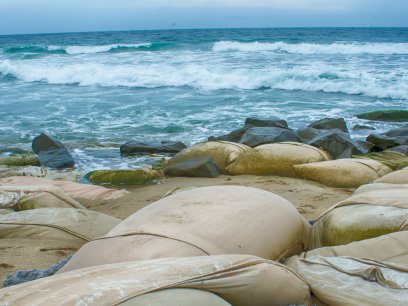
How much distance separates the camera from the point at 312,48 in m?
27.1

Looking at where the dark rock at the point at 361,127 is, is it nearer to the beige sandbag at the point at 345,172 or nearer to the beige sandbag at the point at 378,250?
the beige sandbag at the point at 345,172

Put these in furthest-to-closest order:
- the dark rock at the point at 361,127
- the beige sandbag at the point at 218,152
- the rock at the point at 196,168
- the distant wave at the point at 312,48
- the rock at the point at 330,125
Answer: the distant wave at the point at 312,48 < the dark rock at the point at 361,127 < the rock at the point at 330,125 < the beige sandbag at the point at 218,152 < the rock at the point at 196,168

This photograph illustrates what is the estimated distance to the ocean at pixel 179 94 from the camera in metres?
9.84

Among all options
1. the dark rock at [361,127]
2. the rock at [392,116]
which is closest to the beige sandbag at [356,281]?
the dark rock at [361,127]

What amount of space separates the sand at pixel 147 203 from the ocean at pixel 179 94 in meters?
1.63

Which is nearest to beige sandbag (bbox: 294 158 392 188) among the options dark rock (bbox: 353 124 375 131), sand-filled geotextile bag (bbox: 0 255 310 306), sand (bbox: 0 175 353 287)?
sand (bbox: 0 175 353 287)

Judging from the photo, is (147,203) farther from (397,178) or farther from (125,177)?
(397,178)

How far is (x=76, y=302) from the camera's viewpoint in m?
1.80

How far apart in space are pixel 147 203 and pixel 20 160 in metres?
2.69

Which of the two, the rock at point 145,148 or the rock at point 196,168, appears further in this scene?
the rock at point 145,148

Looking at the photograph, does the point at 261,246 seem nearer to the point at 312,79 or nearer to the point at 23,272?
the point at 23,272

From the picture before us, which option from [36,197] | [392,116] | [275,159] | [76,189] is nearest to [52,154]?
[76,189]

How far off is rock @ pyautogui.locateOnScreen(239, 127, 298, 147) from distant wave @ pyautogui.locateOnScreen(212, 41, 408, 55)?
19448 millimetres

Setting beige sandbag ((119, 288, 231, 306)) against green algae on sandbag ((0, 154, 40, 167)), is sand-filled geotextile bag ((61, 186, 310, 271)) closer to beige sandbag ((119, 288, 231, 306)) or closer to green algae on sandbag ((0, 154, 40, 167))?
beige sandbag ((119, 288, 231, 306))
